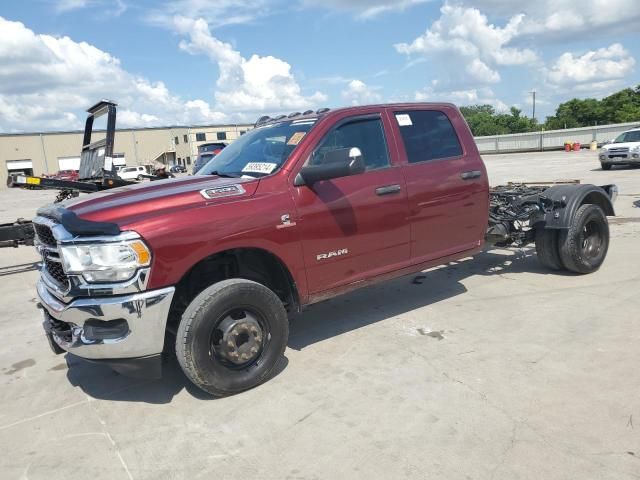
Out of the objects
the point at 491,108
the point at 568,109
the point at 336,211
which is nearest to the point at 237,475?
the point at 336,211

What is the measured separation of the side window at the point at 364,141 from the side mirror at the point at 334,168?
0.34m

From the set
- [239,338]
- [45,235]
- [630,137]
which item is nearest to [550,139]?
[630,137]

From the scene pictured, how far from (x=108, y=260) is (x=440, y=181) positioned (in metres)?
2.92

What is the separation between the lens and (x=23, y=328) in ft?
17.6

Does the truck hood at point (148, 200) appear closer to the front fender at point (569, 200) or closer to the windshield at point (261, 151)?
the windshield at point (261, 151)

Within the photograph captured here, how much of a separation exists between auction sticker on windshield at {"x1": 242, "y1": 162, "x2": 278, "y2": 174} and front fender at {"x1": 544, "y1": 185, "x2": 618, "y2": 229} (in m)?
3.50

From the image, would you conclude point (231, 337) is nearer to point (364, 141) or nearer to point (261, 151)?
point (261, 151)

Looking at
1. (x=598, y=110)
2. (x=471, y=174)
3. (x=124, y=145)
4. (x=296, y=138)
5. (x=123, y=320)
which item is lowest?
(x=123, y=320)

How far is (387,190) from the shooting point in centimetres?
428

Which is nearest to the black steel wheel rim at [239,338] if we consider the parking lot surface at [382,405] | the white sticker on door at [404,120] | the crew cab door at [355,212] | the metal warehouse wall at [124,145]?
the parking lot surface at [382,405]

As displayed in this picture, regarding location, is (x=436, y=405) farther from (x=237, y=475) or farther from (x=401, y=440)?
(x=237, y=475)

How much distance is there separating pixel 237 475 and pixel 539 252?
4.64m

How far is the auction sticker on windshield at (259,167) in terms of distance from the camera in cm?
394

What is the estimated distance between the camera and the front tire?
331 centimetres
